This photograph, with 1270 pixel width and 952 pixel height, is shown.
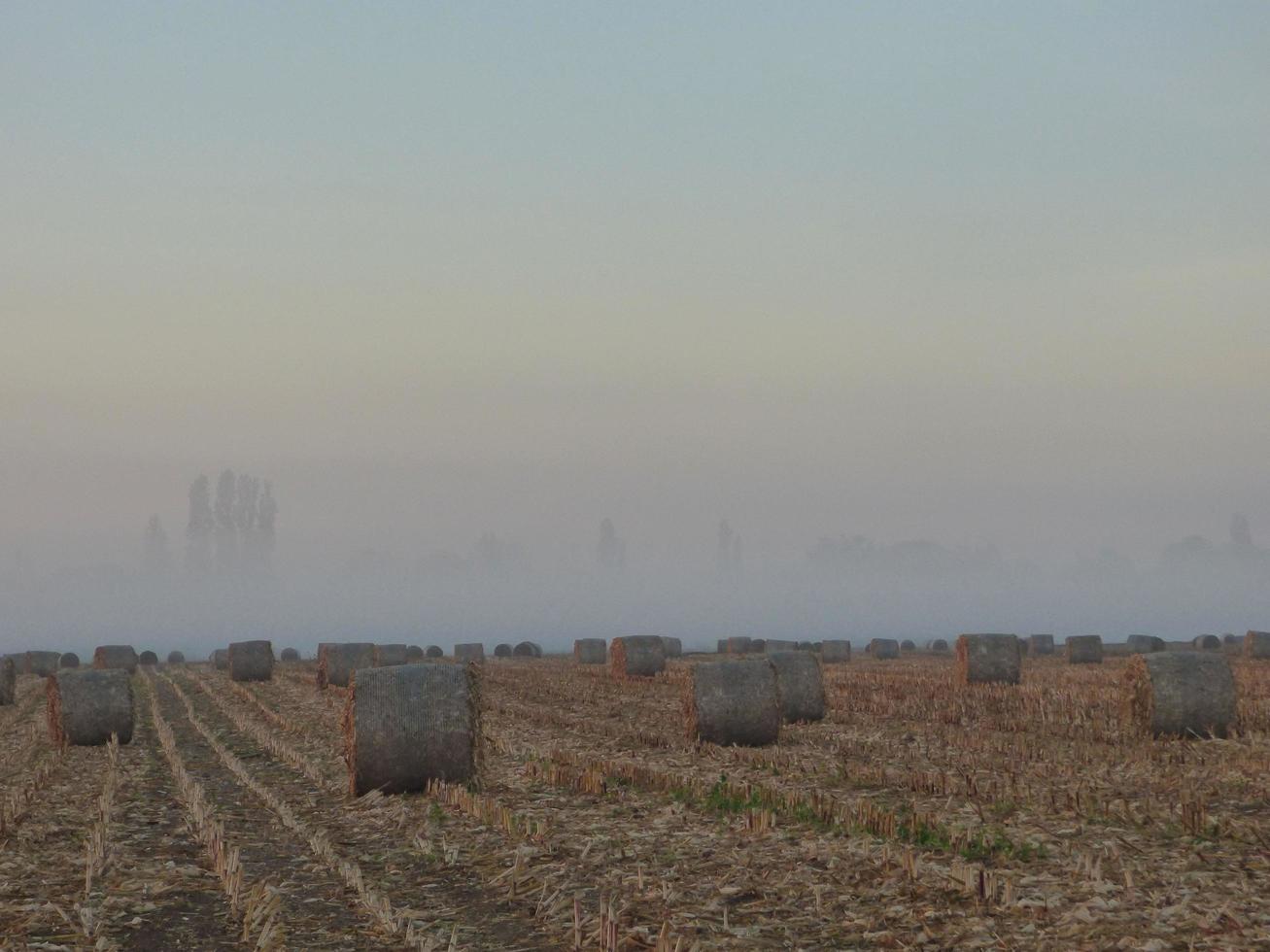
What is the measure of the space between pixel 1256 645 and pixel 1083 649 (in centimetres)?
559

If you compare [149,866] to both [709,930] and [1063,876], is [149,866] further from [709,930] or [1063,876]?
[1063,876]

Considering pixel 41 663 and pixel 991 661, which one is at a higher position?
pixel 991 661

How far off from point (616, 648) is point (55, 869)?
Answer: 87.1ft

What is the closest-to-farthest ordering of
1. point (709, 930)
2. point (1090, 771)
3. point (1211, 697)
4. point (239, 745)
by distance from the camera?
point (709, 930) < point (1090, 771) < point (1211, 697) < point (239, 745)

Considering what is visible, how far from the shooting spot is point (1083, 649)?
1757 inches

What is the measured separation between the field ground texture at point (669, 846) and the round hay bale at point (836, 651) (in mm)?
32596

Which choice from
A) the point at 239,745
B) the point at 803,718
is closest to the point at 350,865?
the point at 239,745

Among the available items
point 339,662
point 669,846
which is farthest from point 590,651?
point 669,846

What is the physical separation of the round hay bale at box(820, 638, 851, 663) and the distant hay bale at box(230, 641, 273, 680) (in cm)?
2312

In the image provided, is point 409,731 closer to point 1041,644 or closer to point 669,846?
point 669,846

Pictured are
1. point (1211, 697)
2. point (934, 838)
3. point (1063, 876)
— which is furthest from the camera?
point (1211, 697)

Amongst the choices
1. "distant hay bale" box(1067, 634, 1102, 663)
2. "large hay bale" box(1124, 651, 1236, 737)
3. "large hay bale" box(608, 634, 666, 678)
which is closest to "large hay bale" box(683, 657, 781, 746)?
"large hay bale" box(1124, 651, 1236, 737)

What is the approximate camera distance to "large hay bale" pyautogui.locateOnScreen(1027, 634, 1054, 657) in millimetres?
55156

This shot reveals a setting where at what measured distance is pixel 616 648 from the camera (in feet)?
121
